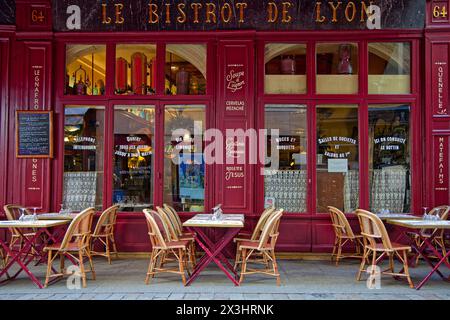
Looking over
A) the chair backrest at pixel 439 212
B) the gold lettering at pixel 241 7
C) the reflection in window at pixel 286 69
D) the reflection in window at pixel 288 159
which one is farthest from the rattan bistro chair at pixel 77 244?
the chair backrest at pixel 439 212

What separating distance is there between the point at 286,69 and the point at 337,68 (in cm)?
92

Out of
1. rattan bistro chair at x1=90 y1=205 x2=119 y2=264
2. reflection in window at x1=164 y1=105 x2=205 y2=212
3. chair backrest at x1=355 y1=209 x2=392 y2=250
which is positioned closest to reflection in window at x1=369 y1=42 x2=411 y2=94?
chair backrest at x1=355 y1=209 x2=392 y2=250

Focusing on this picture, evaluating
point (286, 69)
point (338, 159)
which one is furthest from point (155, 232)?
point (286, 69)

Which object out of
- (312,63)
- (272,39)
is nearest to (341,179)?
(312,63)

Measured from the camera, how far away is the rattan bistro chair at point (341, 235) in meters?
7.72

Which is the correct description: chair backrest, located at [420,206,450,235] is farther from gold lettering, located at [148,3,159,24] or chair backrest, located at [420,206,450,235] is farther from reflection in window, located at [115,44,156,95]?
gold lettering, located at [148,3,159,24]

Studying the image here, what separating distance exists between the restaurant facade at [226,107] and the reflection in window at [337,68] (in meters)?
0.02

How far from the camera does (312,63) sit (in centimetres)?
867

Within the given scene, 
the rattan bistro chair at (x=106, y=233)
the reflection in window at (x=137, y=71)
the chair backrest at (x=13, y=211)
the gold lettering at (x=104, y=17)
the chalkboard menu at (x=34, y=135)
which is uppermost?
the gold lettering at (x=104, y=17)

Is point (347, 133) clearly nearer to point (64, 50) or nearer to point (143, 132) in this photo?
point (143, 132)

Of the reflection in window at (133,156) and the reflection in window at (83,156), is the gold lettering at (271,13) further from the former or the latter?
the reflection in window at (83,156)

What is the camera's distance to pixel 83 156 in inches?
345

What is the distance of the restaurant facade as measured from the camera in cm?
848

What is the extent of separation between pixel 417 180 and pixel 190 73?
446 centimetres
